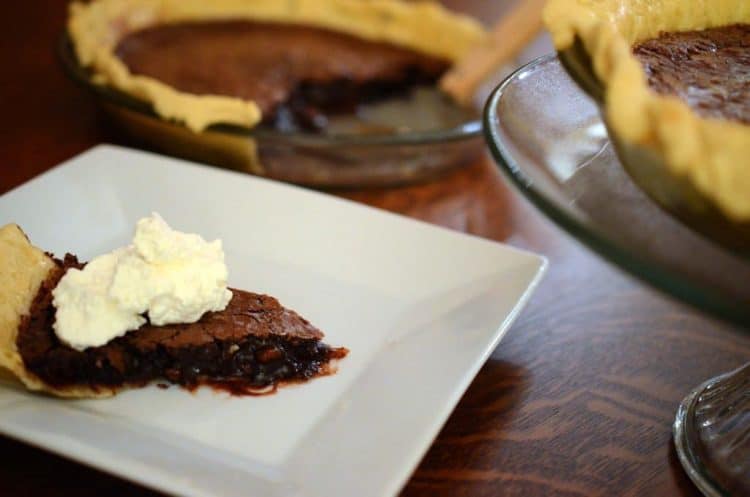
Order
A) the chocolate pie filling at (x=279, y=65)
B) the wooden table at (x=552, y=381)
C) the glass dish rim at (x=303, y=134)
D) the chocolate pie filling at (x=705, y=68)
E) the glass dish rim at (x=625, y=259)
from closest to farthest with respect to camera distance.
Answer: the glass dish rim at (x=625, y=259) → the chocolate pie filling at (x=705, y=68) → the wooden table at (x=552, y=381) → the glass dish rim at (x=303, y=134) → the chocolate pie filling at (x=279, y=65)

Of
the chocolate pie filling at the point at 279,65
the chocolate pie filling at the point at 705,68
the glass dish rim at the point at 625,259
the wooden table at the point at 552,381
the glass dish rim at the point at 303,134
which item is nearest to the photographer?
the glass dish rim at the point at 625,259

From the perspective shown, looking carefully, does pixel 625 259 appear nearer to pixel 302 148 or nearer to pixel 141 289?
pixel 141 289

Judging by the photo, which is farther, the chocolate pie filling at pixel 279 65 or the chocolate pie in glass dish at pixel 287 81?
the chocolate pie filling at pixel 279 65

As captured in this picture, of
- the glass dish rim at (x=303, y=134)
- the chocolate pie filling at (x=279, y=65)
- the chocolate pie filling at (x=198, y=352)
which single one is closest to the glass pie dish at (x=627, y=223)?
the chocolate pie filling at (x=198, y=352)

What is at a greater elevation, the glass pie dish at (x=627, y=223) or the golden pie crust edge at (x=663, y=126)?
the golden pie crust edge at (x=663, y=126)

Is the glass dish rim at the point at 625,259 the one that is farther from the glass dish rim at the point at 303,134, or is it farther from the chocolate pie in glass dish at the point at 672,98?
the glass dish rim at the point at 303,134

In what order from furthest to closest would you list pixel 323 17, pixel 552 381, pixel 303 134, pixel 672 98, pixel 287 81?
pixel 323 17, pixel 287 81, pixel 303 134, pixel 552 381, pixel 672 98

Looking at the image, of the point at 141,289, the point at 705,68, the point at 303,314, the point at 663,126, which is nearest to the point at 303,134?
the point at 303,314

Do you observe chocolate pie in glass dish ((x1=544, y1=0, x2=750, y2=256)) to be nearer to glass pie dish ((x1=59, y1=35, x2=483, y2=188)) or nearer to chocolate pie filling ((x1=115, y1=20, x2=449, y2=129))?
glass pie dish ((x1=59, y1=35, x2=483, y2=188))
